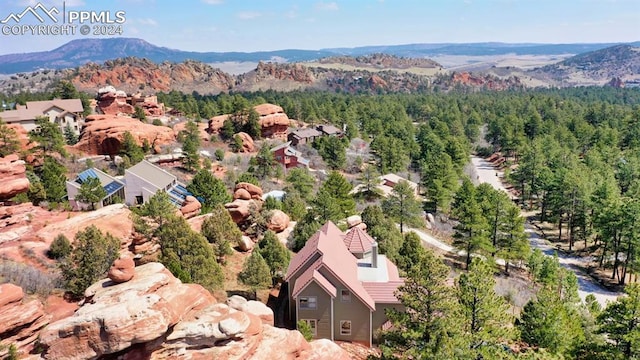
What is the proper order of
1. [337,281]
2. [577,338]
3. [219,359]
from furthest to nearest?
[337,281] → [577,338] → [219,359]

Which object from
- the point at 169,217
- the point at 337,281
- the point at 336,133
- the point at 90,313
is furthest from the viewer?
the point at 336,133

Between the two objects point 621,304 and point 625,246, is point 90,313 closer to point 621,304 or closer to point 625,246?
point 621,304

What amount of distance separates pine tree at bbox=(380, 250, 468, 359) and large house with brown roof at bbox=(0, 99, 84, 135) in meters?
67.5

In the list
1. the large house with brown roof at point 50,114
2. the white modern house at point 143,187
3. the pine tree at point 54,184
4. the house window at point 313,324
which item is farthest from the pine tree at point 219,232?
the large house with brown roof at point 50,114

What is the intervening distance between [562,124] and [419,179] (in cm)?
4744

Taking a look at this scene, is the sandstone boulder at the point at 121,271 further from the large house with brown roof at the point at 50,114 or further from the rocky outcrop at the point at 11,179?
the large house with brown roof at the point at 50,114

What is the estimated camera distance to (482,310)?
18766 millimetres

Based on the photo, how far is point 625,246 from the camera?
43281 mm

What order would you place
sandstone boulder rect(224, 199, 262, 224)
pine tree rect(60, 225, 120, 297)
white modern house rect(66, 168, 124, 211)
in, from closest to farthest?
pine tree rect(60, 225, 120, 297) → sandstone boulder rect(224, 199, 262, 224) → white modern house rect(66, 168, 124, 211)

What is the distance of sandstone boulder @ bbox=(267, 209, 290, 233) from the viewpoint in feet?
130

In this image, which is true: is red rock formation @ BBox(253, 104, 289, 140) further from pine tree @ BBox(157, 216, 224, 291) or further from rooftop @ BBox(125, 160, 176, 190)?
pine tree @ BBox(157, 216, 224, 291)

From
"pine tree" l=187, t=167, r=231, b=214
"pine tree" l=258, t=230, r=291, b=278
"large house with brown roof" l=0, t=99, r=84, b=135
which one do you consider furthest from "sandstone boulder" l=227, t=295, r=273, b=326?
"large house with brown roof" l=0, t=99, r=84, b=135

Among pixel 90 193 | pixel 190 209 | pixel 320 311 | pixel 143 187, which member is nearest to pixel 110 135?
pixel 143 187

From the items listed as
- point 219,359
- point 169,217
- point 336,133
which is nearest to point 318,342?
point 219,359
